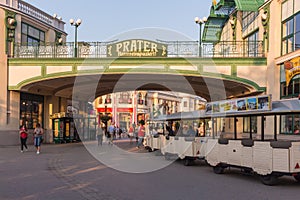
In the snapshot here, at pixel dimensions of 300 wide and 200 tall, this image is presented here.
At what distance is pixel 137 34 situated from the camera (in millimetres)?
25391

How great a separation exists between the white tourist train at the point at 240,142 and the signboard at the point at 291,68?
3.00 metres

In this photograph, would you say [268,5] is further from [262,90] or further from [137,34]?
[137,34]

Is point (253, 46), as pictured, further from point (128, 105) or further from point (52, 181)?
point (128, 105)

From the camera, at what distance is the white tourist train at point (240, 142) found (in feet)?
37.1

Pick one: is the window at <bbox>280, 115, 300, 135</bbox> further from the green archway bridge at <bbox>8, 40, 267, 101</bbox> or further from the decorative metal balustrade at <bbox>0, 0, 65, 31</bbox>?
the decorative metal balustrade at <bbox>0, 0, 65, 31</bbox>

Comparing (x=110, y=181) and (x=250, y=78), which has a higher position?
(x=250, y=78)

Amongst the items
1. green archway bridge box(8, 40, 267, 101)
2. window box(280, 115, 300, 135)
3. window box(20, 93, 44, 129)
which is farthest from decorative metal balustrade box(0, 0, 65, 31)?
window box(280, 115, 300, 135)

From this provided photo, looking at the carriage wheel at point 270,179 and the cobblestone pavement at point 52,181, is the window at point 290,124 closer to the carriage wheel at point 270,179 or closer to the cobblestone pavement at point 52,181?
the carriage wheel at point 270,179

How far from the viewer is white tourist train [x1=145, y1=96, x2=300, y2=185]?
445 inches

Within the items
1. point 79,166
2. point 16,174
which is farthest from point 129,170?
point 16,174

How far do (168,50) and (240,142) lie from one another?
15.2m

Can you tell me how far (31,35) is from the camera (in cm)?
3200

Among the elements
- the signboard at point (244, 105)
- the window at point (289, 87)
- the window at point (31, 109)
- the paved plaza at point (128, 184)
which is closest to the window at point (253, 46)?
the window at point (289, 87)

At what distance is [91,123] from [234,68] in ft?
62.9
